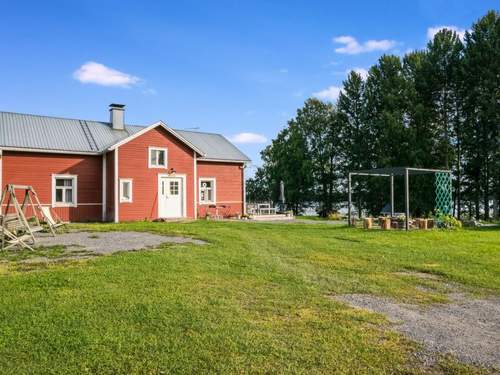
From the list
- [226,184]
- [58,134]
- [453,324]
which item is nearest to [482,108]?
[226,184]

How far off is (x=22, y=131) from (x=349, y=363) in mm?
19354

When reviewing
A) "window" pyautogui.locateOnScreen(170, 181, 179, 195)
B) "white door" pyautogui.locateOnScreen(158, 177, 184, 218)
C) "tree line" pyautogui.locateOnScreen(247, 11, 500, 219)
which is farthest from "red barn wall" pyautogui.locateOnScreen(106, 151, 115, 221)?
"tree line" pyautogui.locateOnScreen(247, 11, 500, 219)

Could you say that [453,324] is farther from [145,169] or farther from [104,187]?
[104,187]

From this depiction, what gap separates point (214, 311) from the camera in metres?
4.90

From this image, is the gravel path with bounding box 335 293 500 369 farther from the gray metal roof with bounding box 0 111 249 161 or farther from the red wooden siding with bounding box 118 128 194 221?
the gray metal roof with bounding box 0 111 249 161

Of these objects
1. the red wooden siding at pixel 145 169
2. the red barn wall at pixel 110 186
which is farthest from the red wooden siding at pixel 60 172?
the red wooden siding at pixel 145 169

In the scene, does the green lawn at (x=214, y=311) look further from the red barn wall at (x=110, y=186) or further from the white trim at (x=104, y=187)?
the white trim at (x=104, y=187)

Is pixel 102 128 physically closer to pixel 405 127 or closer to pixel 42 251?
pixel 42 251

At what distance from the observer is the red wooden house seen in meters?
18.3

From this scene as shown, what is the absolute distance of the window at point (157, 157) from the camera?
20.4m

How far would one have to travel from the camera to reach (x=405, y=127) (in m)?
29.2

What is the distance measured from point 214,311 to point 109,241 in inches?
279

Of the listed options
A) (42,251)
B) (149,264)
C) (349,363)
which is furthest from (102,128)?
(349,363)

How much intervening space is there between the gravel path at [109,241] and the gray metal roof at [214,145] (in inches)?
438
